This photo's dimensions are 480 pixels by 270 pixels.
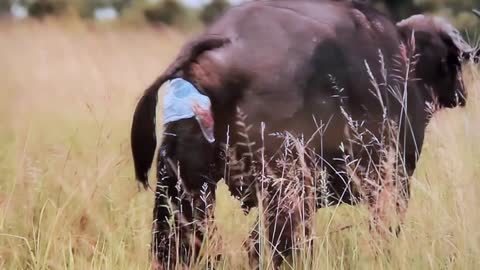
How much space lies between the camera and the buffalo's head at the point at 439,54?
12.3 ft

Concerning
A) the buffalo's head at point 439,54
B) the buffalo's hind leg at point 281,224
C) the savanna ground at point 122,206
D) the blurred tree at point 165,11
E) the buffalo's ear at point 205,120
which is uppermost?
the buffalo's ear at point 205,120

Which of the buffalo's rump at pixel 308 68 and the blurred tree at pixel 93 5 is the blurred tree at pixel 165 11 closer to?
the blurred tree at pixel 93 5

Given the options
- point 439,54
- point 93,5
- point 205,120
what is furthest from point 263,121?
point 93,5

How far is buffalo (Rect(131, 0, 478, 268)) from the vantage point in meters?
2.86

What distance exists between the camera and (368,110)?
10.8ft

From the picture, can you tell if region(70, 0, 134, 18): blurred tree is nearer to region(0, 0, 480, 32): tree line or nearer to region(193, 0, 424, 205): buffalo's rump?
region(0, 0, 480, 32): tree line

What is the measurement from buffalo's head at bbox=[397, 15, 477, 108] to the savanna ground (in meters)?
0.09

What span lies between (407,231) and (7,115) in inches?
103

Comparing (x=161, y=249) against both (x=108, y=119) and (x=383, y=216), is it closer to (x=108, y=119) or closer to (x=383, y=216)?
(x=383, y=216)

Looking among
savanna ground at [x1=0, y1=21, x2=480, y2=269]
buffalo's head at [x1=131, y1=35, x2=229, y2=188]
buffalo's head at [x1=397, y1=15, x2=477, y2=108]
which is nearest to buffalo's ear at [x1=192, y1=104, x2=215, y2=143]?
buffalo's head at [x1=131, y1=35, x2=229, y2=188]

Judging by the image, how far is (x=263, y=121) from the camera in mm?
2895

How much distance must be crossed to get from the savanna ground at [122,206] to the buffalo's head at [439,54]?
85mm

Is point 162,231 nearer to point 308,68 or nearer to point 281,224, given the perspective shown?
point 281,224

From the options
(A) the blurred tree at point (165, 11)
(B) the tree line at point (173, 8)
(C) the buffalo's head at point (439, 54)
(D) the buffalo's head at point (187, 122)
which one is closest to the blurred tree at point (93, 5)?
(B) the tree line at point (173, 8)
